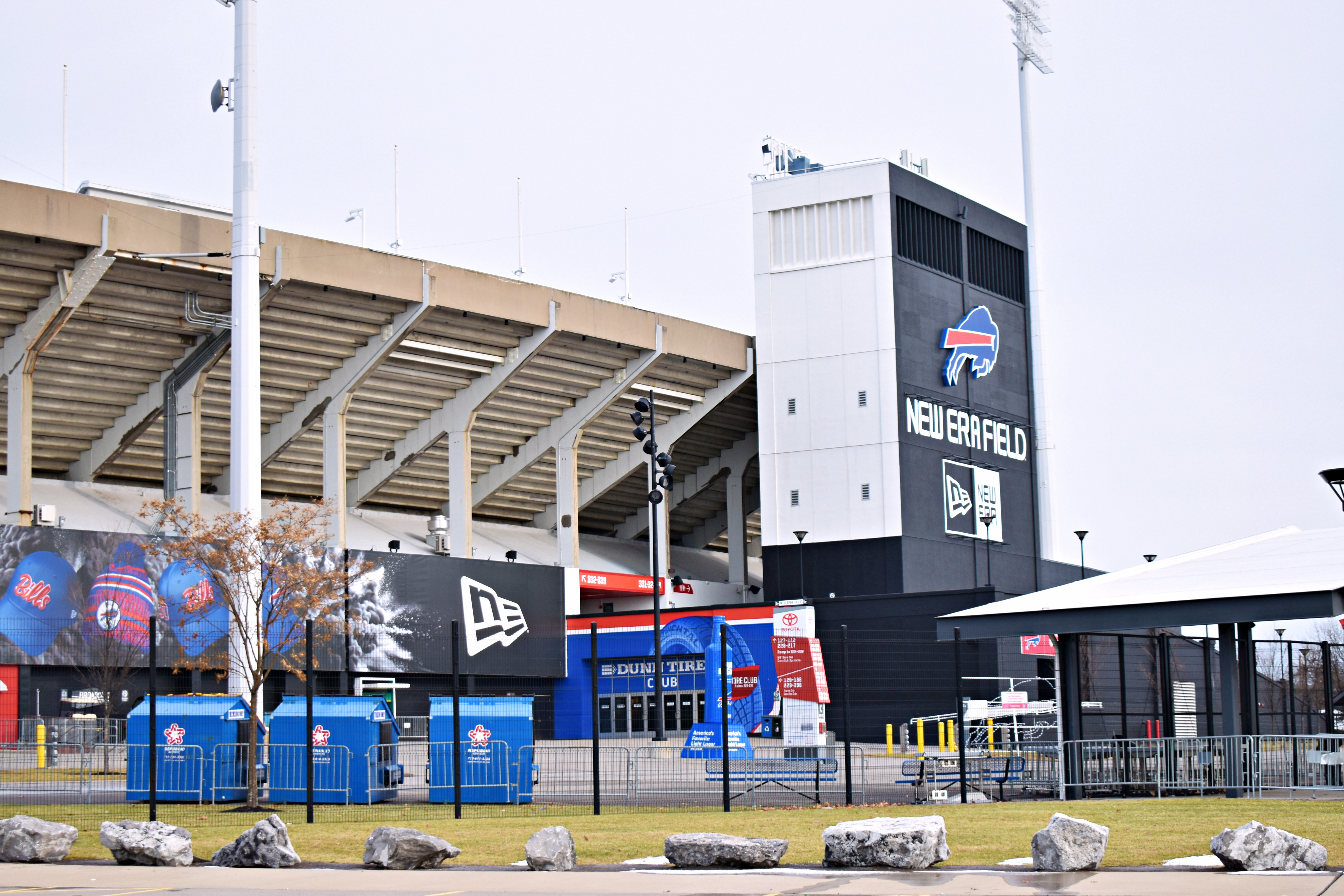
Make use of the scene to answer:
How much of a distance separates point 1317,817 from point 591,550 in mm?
49490

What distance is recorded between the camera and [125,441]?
49281mm

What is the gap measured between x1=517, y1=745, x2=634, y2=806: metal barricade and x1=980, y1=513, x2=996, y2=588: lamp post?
2553 cm

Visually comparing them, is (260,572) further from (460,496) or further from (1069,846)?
(460,496)

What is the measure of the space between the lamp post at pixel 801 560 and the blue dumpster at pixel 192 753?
3448cm

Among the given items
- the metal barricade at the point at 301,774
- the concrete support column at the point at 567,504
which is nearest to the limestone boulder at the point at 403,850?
the metal barricade at the point at 301,774

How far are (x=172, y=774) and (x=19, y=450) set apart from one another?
22616 millimetres

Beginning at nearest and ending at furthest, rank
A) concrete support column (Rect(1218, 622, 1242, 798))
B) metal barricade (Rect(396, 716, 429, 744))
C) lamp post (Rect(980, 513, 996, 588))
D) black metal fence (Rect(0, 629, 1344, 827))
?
black metal fence (Rect(0, 629, 1344, 827)) → concrete support column (Rect(1218, 622, 1242, 798)) → metal barricade (Rect(396, 716, 429, 744)) → lamp post (Rect(980, 513, 996, 588))

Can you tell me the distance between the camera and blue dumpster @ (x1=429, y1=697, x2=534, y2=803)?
2189 centimetres

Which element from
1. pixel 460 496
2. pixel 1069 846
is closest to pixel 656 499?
pixel 460 496

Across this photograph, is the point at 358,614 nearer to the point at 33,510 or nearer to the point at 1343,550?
the point at 33,510

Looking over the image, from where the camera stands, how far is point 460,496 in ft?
172

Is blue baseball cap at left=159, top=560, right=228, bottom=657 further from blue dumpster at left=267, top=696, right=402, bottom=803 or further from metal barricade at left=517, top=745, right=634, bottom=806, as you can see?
blue dumpster at left=267, top=696, right=402, bottom=803

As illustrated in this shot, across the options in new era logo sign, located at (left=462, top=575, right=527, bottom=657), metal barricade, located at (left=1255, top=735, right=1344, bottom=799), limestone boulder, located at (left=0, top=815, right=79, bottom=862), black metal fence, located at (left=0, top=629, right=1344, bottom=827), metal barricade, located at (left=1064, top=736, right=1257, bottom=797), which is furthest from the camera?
new era logo sign, located at (left=462, top=575, right=527, bottom=657)

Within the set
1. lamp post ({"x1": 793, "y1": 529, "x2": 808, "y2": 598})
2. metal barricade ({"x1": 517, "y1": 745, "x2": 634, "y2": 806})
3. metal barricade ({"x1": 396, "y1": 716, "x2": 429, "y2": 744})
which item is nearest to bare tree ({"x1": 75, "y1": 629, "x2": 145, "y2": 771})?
metal barricade ({"x1": 396, "y1": 716, "x2": 429, "y2": 744})
